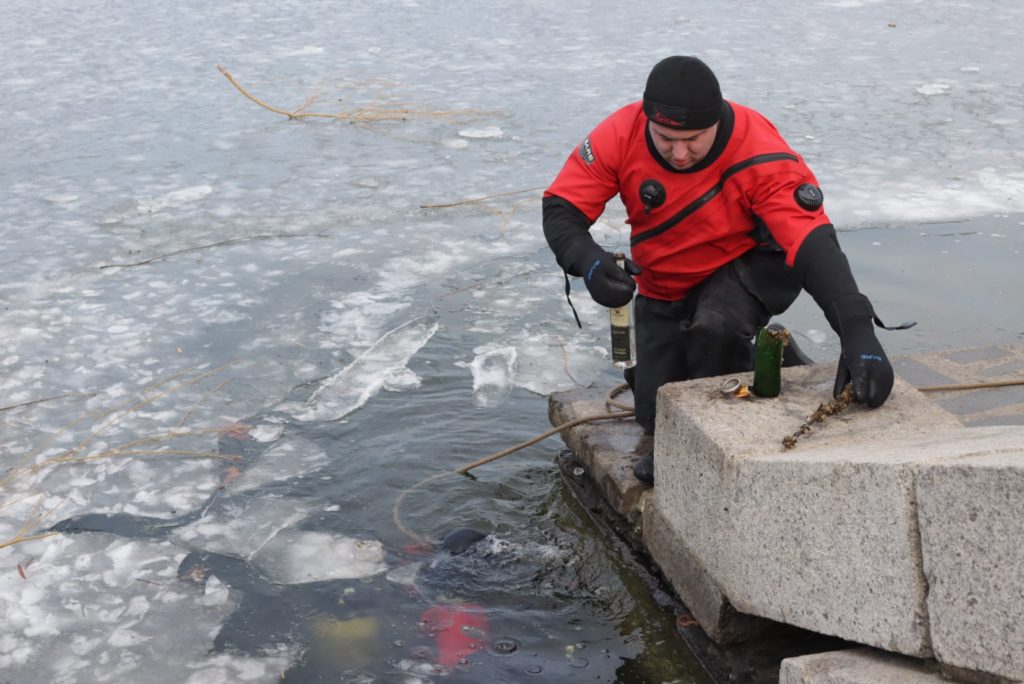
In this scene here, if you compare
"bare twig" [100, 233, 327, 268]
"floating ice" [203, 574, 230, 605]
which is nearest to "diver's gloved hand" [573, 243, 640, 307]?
"floating ice" [203, 574, 230, 605]

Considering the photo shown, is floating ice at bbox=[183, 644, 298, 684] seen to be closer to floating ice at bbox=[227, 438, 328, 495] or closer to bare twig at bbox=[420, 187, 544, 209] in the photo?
floating ice at bbox=[227, 438, 328, 495]

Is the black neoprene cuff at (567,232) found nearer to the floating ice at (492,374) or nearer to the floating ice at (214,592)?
the floating ice at (492,374)

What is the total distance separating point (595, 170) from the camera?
424cm

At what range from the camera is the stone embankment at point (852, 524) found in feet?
8.86

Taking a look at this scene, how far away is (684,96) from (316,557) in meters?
2.21

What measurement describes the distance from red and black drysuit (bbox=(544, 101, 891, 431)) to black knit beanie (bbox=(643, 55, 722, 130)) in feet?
0.43

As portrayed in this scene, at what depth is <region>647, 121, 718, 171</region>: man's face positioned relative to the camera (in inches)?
155

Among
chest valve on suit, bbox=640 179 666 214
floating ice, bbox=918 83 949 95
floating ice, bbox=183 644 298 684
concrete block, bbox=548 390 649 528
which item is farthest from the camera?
floating ice, bbox=918 83 949 95

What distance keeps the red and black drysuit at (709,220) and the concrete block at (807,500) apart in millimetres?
355

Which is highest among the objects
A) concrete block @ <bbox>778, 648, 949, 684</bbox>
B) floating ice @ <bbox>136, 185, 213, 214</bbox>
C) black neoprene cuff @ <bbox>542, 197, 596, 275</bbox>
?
black neoprene cuff @ <bbox>542, 197, 596, 275</bbox>

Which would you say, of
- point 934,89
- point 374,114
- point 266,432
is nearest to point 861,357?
point 266,432

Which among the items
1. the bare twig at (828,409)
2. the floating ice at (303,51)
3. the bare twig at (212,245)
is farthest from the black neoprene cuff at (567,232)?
the floating ice at (303,51)

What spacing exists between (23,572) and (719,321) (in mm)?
2739

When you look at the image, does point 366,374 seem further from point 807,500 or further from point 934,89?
point 934,89
